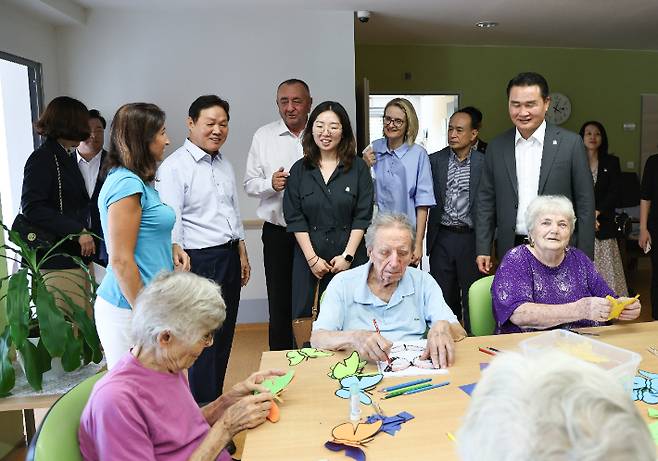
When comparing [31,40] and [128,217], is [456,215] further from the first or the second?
[31,40]

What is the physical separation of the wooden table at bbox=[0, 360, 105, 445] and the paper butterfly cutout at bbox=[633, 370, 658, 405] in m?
1.88

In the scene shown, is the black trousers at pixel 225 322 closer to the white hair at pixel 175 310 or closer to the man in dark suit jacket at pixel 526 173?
the man in dark suit jacket at pixel 526 173

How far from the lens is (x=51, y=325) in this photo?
7.18ft

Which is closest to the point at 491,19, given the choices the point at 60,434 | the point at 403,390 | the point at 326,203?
the point at 326,203

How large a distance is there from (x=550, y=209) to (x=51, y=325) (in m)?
2.03

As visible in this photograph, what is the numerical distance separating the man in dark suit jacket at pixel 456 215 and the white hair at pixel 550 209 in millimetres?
1037

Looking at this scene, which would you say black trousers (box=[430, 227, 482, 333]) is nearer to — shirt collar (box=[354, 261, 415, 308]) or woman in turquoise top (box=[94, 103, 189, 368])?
shirt collar (box=[354, 261, 415, 308])

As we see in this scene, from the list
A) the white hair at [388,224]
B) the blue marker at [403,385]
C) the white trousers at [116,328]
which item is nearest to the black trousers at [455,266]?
the white hair at [388,224]

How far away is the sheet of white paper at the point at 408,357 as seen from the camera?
1.63 m

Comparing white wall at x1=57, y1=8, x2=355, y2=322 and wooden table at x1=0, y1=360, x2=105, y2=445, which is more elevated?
white wall at x1=57, y1=8, x2=355, y2=322

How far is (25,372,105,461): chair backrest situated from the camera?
108 cm

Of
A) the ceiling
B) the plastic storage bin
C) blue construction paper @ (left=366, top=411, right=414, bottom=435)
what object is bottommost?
blue construction paper @ (left=366, top=411, right=414, bottom=435)

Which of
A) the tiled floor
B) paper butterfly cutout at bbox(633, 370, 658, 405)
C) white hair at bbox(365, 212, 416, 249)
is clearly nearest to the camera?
paper butterfly cutout at bbox(633, 370, 658, 405)

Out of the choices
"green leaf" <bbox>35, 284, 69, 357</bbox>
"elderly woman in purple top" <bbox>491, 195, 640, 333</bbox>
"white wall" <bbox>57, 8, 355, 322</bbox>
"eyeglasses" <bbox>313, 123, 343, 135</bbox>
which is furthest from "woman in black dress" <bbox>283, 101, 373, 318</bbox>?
"white wall" <bbox>57, 8, 355, 322</bbox>
